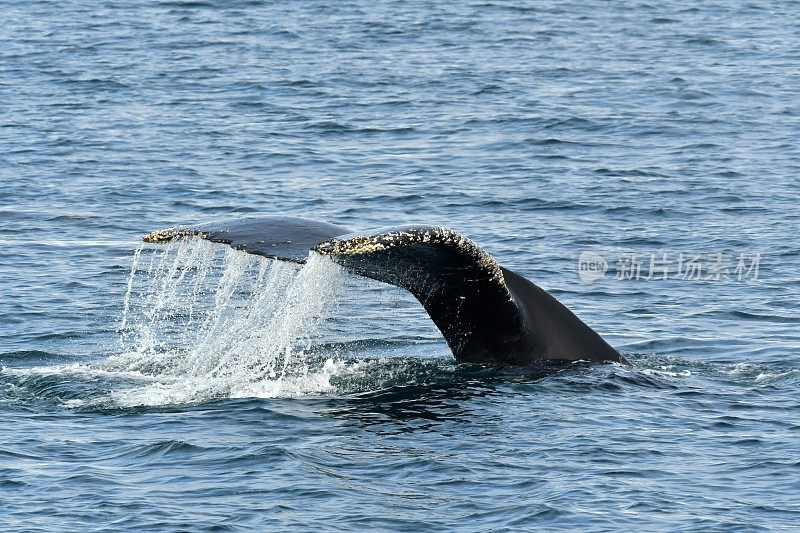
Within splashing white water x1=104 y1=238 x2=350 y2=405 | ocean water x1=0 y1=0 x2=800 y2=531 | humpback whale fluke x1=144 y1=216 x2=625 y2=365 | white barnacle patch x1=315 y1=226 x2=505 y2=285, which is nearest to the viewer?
white barnacle patch x1=315 y1=226 x2=505 y2=285

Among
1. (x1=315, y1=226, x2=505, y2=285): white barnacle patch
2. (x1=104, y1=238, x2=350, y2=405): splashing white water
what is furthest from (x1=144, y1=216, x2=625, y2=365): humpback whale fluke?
(x1=104, y1=238, x2=350, y2=405): splashing white water

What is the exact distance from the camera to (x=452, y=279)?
31.2 feet

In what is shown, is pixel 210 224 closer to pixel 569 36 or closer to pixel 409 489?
pixel 409 489

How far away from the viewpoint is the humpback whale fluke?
343 inches

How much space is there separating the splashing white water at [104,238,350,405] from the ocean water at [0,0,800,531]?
0.05m

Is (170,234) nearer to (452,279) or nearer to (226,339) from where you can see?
(452,279)

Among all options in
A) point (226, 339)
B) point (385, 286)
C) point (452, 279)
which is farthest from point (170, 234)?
point (385, 286)

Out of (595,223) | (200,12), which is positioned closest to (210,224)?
(595,223)

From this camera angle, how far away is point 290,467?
9.05 meters

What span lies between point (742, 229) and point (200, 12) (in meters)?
19.9

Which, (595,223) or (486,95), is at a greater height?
(486,95)

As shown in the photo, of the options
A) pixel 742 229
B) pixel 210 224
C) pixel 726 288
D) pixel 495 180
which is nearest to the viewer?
pixel 210 224

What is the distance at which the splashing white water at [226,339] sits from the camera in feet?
32.1

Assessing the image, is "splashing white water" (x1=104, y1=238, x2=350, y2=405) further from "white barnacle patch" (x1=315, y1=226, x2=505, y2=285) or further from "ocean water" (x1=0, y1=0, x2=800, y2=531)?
"white barnacle patch" (x1=315, y1=226, x2=505, y2=285)
